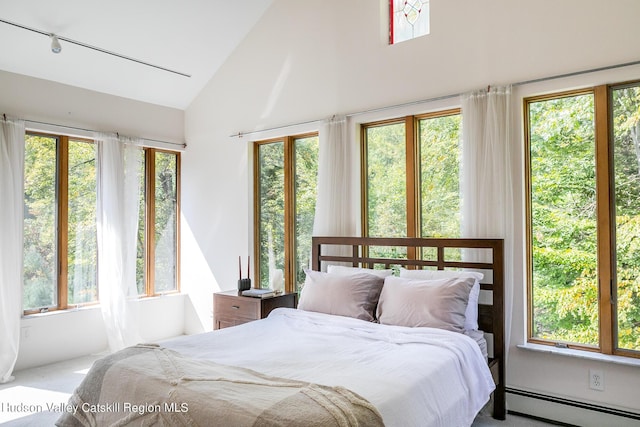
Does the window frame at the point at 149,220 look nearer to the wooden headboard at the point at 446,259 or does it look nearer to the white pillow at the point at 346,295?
the wooden headboard at the point at 446,259

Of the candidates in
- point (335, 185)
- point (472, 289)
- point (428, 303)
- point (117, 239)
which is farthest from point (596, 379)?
point (117, 239)

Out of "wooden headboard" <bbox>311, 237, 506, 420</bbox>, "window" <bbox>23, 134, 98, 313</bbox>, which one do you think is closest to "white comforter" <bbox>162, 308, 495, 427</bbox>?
"wooden headboard" <bbox>311, 237, 506, 420</bbox>

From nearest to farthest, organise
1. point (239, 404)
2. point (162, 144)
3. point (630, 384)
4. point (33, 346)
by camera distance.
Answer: point (239, 404), point (630, 384), point (33, 346), point (162, 144)

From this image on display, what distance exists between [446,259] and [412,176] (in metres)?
0.70

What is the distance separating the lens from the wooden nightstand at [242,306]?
359 centimetres

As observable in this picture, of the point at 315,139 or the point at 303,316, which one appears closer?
the point at 303,316

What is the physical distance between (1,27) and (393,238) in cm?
344

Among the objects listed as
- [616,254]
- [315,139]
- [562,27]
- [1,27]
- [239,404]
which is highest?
[1,27]

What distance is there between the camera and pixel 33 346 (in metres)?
3.90

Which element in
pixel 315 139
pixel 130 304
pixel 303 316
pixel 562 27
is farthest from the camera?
pixel 130 304

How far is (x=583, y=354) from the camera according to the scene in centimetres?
271

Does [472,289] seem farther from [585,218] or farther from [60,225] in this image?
[60,225]

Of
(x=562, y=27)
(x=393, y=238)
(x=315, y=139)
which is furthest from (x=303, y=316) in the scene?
(x=562, y=27)

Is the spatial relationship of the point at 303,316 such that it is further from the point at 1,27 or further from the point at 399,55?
the point at 1,27
